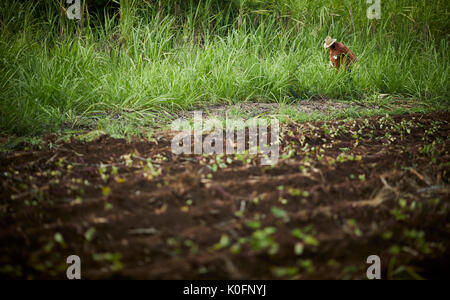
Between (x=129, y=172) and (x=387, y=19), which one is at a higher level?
(x=387, y=19)

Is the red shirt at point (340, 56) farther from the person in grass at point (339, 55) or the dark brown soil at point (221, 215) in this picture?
the dark brown soil at point (221, 215)

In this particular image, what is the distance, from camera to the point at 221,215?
3.94 feet

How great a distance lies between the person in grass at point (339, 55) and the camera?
3.56 meters

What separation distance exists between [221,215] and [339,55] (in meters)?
3.05

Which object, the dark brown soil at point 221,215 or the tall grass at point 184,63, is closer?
the dark brown soil at point 221,215

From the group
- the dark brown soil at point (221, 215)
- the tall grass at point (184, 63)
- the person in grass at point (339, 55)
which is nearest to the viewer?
the dark brown soil at point (221, 215)

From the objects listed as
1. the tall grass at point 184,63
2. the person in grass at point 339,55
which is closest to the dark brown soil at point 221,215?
the tall grass at point 184,63

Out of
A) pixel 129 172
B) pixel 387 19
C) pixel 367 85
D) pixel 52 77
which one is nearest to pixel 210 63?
pixel 52 77

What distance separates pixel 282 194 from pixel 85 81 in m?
2.22

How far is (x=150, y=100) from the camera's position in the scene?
260 centimetres

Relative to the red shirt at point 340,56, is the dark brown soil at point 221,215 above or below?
below

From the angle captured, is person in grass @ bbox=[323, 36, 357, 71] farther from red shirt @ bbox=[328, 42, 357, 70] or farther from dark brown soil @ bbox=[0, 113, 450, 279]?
dark brown soil @ bbox=[0, 113, 450, 279]

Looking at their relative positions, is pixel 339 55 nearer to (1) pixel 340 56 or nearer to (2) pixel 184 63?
(1) pixel 340 56

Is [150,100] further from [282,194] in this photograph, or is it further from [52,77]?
[282,194]
